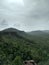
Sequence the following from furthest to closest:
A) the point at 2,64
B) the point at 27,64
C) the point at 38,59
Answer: the point at 38,59, the point at 27,64, the point at 2,64

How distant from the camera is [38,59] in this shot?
11525 centimetres

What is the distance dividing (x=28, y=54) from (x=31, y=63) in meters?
30.0

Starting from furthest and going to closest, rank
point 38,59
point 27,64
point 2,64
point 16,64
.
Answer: point 38,59 < point 27,64 < point 2,64 < point 16,64

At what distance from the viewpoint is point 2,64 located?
82.7m

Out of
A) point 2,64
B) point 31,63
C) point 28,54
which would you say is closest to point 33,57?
point 28,54

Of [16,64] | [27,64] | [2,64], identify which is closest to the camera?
[16,64]

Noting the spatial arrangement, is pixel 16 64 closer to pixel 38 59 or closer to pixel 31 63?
pixel 31 63

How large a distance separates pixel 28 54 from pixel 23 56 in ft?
14.5

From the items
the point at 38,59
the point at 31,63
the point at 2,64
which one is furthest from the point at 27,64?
the point at 38,59

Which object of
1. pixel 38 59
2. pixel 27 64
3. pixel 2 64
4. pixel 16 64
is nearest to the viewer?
pixel 16 64

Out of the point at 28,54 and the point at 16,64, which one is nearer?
the point at 16,64

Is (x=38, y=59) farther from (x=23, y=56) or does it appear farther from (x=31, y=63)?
(x=31, y=63)

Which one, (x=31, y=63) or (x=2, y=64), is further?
(x=31, y=63)

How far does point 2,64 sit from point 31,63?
12.6 metres
